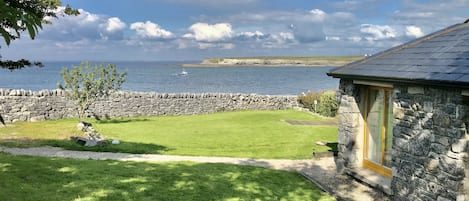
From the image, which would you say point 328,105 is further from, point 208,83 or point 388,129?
point 208,83

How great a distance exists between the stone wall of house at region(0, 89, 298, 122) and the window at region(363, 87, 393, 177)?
15.7 m

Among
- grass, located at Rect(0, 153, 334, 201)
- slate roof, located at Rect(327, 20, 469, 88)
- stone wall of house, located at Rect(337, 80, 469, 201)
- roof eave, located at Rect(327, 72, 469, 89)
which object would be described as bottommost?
grass, located at Rect(0, 153, 334, 201)

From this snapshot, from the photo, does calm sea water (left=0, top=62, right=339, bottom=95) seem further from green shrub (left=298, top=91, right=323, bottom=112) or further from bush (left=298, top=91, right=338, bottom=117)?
bush (left=298, top=91, right=338, bottom=117)

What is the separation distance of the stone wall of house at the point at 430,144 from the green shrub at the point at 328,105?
16.9 meters

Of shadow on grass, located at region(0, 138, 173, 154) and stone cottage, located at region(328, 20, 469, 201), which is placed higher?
stone cottage, located at region(328, 20, 469, 201)

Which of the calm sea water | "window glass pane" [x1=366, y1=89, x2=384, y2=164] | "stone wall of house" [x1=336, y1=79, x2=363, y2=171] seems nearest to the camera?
"window glass pane" [x1=366, y1=89, x2=384, y2=164]

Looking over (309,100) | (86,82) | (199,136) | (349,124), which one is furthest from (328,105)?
(349,124)

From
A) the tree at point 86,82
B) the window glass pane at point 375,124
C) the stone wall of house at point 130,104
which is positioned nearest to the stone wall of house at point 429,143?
the window glass pane at point 375,124

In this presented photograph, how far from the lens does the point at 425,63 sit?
7.91m

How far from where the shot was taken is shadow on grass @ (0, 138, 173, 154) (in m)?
13.0

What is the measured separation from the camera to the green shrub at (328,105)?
25094 millimetres

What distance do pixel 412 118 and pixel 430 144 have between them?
0.71 metres

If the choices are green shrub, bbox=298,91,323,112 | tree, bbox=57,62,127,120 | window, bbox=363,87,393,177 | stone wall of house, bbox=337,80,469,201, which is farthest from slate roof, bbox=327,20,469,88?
green shrub, bbox=298,91,323,112

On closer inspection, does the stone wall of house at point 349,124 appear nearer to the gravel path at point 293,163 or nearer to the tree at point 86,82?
the gravel path at point 293,163
